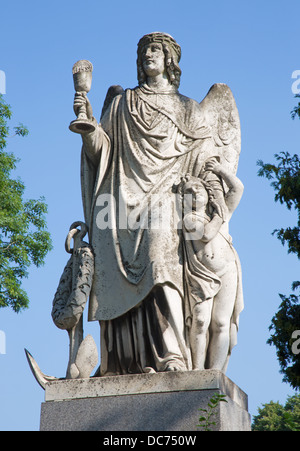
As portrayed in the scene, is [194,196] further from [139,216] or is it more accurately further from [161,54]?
[161,54]

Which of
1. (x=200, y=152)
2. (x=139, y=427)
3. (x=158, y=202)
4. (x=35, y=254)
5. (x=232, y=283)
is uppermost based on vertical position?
(x=35, y=254)

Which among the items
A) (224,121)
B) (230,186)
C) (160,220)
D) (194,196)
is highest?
(224,121)

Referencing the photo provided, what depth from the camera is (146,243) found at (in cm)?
801

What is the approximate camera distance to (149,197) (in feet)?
27.1

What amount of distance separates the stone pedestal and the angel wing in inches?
104

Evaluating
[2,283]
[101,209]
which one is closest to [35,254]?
[2,283]

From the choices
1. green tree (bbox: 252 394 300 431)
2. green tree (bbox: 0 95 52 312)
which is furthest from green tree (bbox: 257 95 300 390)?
green tree (bbox: 252 394 300 431)

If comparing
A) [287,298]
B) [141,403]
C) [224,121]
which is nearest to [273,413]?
[287,298]

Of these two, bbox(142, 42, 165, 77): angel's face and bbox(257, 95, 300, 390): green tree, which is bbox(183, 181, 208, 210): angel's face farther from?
bbox(257, 95, 300, 390): green tree

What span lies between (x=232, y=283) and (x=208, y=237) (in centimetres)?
54

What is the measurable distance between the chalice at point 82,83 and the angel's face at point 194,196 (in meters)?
1.23

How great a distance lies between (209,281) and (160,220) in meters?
0.81

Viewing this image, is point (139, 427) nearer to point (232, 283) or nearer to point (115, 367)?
point (115, 367)

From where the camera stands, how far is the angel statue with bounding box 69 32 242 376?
786 cm
